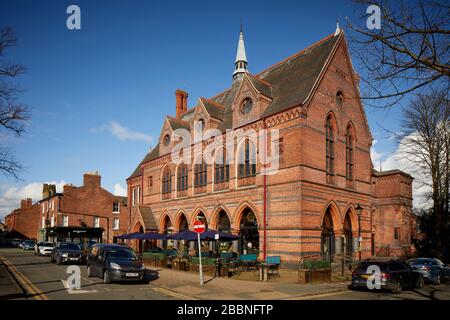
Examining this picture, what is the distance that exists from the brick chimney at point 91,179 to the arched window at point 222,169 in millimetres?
32461

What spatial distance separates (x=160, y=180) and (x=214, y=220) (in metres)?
10.9

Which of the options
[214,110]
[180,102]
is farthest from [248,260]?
[180,102]

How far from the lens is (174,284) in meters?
16.7

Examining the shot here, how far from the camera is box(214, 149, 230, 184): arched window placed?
97.9ft

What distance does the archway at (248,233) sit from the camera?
27.2 metres

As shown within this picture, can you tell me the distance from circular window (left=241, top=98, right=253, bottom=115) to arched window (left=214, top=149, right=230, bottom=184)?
150 inches

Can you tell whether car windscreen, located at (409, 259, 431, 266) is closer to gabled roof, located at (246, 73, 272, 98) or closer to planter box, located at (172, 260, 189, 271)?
planter box, located at (172, 260, 189, 271)

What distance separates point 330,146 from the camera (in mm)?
27000

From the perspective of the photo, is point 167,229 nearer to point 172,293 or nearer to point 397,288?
point 172,293

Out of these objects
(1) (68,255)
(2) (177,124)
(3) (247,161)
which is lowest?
(1) (68,255)

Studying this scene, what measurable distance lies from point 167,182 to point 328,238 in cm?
1838

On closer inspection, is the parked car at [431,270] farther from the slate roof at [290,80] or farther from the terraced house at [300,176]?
the slate roof at [290,80]
